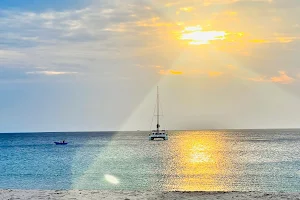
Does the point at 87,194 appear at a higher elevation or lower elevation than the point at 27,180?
higher

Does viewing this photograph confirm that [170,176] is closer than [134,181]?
No

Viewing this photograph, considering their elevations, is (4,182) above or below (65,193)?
below

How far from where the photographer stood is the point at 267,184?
46.1 meters

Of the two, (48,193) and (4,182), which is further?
(4,182)

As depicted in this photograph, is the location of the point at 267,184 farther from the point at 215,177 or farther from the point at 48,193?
the point at 48,193

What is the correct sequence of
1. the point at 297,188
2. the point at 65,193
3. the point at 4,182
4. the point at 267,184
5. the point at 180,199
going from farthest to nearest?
the point at 4,182 < the point at 267,184 < the point at 297,188 < the point at 65,193 < the point at 180,199

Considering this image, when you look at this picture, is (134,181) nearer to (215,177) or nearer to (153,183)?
(153,183)

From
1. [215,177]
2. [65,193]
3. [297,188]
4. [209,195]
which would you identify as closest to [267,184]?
[297,188]

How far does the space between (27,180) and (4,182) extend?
312 cm

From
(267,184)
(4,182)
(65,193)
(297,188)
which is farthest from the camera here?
(4,182)

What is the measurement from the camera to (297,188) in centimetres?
4206

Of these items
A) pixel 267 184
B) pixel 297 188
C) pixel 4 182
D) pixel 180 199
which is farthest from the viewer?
pixel 4 182

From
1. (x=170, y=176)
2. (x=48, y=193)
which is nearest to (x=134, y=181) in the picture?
(x=170, y=176)

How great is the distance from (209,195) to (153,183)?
83.3 ft
